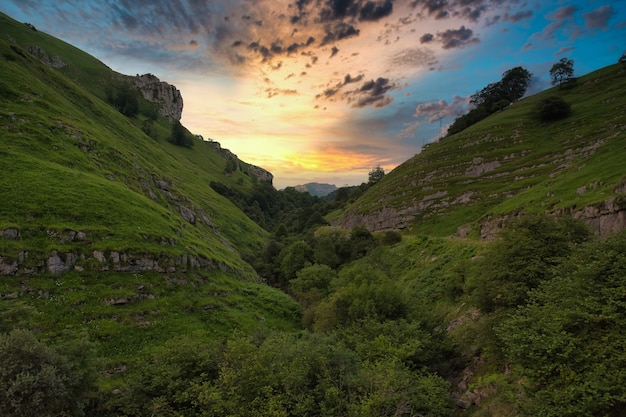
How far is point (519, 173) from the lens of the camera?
70938 mm

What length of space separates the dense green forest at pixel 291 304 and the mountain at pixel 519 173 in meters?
0.64

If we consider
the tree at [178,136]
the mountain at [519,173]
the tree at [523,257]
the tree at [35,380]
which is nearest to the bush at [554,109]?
the mountain at [519,173]

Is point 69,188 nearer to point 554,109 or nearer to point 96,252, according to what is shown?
point 96,252

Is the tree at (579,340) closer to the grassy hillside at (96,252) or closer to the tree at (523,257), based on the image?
the tree at (523,257)

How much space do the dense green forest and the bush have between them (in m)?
17.6

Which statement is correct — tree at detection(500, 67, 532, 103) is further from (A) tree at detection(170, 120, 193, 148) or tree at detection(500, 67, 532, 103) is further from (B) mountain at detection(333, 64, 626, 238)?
(A) tree at detection(170, 120, 193, 148)

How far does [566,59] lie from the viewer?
117m

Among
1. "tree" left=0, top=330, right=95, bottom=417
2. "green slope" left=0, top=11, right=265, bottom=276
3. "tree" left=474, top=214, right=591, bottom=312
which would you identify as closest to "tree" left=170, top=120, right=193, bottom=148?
"green slope" left=0, top=11, right=265, bottom=276

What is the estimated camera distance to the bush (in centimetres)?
8744

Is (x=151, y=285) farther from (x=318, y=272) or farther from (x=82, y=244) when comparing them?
(x=318, y=272)

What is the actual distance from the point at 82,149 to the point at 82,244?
94.1ft

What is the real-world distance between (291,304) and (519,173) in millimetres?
60858

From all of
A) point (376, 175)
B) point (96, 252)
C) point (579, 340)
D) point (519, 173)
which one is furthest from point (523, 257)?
point (376, 175)

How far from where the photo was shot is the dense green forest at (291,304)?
15453mm
